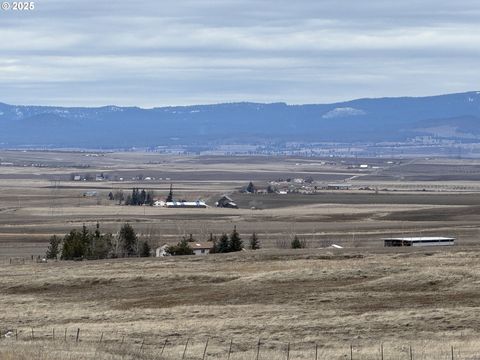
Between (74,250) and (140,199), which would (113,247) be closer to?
(74,250)

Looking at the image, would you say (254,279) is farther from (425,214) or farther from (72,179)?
(72,179)

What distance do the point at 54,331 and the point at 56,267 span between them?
2078 centimetres

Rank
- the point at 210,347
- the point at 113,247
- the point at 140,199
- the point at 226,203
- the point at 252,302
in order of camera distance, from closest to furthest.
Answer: the point at 210,347 → the point at 252,302 → the point at 113,247 → the point at 226,203 → the point at 140,199

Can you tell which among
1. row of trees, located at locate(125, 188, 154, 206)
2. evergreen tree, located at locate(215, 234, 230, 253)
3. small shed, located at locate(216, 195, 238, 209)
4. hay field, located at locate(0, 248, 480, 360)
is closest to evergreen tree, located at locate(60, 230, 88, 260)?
hay field, located at locate(0, 248, 480, 360)

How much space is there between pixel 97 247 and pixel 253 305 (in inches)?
945

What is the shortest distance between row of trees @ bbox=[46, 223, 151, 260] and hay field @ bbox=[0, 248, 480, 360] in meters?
4.16

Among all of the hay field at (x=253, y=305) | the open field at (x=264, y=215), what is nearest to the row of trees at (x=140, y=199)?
the open field at (x=264, y=215)

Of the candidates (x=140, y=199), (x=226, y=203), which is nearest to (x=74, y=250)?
(x=226, y=203)

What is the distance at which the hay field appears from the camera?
95.2 feet

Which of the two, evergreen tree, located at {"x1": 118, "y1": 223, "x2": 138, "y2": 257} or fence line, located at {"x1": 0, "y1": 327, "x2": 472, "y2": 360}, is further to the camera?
evergreen tree, located at {"x1": 118, "y1": 223, "x2": 138, "y2": 257}

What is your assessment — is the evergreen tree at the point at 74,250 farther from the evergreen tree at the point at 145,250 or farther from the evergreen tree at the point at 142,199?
the evergreen tree at the point at 142,199

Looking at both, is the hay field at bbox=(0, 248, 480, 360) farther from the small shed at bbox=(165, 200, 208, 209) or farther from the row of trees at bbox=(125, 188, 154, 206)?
the row of trees at bbox=(125, 188, 154, 206)

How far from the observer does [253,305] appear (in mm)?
38281

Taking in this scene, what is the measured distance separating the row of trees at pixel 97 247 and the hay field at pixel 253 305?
4162 mm
